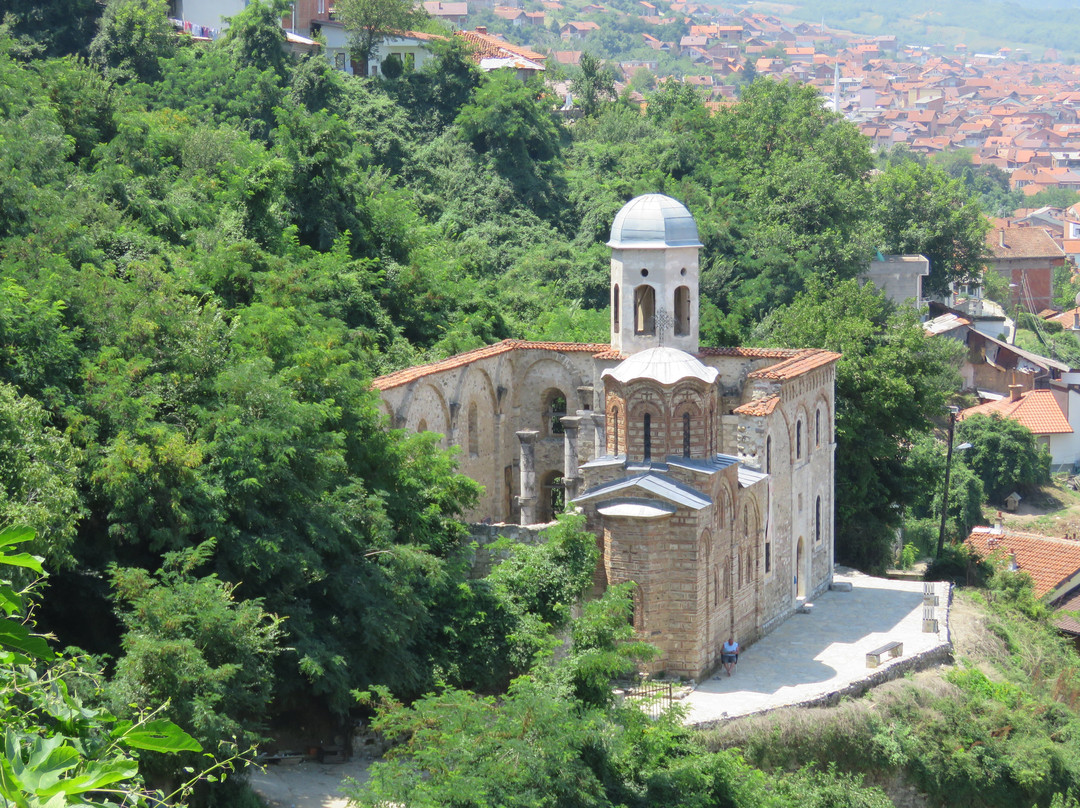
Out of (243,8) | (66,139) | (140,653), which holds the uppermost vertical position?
(243,8)

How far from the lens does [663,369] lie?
22.2 metres

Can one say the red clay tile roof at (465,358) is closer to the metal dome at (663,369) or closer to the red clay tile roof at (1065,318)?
the metal dome at (663,369)

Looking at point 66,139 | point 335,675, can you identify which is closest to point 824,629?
point 335,675

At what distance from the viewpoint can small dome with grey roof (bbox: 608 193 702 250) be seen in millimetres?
25250

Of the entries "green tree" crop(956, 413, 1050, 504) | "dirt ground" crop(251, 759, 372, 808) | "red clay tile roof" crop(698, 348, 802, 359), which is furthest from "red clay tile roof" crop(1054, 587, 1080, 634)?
"dirt ground" crop(251, 759, 372, 808)

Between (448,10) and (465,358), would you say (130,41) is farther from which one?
(448,10)

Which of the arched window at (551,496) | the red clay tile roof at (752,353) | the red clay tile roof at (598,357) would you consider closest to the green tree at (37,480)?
the red clay tile roof at (598,357)

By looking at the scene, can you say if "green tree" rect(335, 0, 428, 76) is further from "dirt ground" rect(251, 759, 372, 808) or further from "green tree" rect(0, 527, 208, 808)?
"green tree" rect(0, 527, 208, 808)

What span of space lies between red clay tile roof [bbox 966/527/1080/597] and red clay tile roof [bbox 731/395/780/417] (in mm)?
13795

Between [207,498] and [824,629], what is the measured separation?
38.6 ft

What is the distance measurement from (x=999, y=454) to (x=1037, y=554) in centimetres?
1187

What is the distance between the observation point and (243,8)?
148ft

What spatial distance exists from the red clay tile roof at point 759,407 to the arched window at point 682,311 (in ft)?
6.22

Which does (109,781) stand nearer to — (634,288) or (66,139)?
(634,288)
